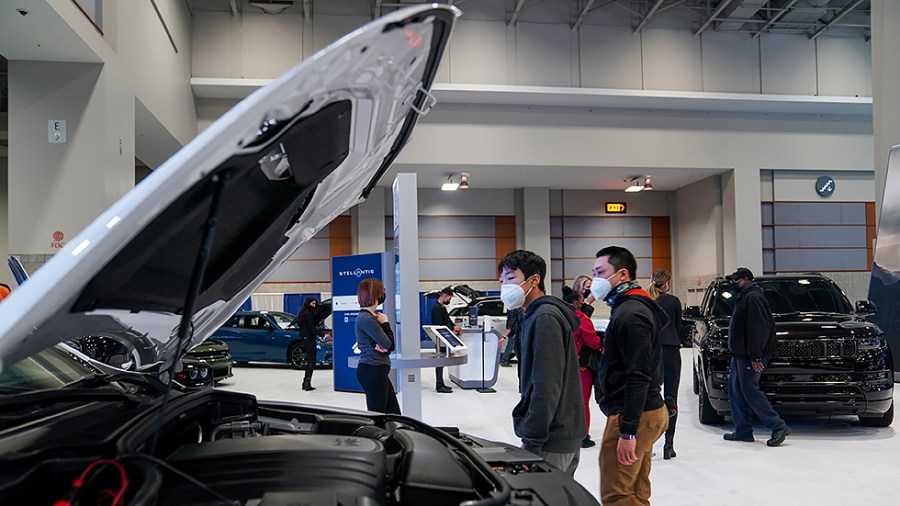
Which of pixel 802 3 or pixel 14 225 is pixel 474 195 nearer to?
pixel 802 3

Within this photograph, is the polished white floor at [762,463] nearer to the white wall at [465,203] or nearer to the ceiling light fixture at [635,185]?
the ceiling light fixture at [635,185]

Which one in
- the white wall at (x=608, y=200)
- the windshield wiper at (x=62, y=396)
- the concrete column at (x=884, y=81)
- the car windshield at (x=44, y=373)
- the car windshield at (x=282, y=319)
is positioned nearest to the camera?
the windshield wiper at (x=62, y=396)

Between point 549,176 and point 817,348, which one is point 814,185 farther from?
point 817,348

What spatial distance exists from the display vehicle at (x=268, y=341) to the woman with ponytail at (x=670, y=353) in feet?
25.4

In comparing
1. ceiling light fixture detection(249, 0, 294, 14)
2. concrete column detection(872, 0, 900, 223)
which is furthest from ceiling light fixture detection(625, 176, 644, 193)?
ceiling light fixture detection(249, 0, 294, 14)

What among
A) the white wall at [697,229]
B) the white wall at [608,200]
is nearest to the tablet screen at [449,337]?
the white wall at [697,229]

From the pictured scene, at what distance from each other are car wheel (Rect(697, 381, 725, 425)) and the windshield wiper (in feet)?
20.1

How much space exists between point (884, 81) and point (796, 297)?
5.25 meters

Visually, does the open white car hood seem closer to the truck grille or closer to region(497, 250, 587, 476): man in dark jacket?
region(497, 250, 587, 476): man in dark jacket

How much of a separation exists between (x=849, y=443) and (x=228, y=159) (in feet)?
21.4

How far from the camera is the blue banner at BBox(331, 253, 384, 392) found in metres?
10.3

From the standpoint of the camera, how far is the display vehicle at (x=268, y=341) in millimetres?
13102

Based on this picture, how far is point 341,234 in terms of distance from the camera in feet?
64.7

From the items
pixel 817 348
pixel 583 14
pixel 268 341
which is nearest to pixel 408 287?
pixel 817 348
